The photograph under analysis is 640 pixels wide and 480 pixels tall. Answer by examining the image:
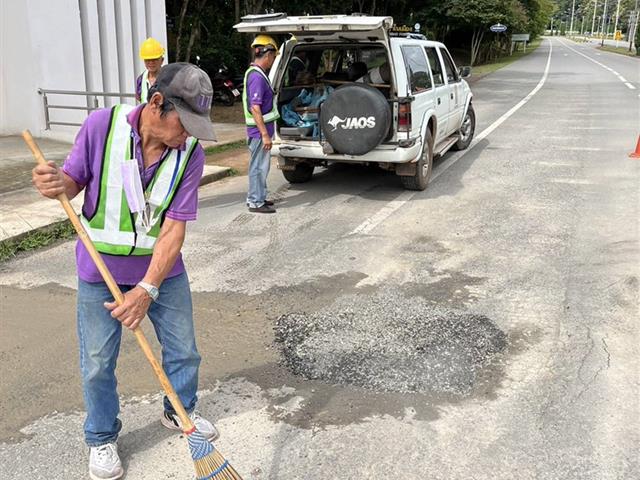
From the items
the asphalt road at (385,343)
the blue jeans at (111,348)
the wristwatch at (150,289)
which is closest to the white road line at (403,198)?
the asphalt road at (385,343)

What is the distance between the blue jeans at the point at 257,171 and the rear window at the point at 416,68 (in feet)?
6.15

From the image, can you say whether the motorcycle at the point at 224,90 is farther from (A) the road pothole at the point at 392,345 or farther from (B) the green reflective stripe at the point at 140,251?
(B) the green reflective stripe at the point at 140,251

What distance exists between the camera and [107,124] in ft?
8.15

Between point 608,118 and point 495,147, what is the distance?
17.6 feet

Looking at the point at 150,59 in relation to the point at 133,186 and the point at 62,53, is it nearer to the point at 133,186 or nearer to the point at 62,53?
the point at 133,186

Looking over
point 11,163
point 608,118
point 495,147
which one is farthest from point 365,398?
point 608,118

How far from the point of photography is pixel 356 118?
703 cm

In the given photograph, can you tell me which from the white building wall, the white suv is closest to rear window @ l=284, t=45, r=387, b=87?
the white suv

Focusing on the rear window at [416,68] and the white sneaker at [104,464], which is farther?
the rear window at [416,68]

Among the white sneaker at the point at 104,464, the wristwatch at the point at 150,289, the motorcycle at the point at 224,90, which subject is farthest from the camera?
the motorcycle at the point at 224,90

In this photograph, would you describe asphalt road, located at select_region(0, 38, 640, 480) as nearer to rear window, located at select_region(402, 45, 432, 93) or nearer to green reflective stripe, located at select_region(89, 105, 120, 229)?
green reflective stripe, located at select_region(89, 105, 120, 229)

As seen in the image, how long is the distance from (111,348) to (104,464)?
517 mm

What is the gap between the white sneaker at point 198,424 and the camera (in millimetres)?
3043

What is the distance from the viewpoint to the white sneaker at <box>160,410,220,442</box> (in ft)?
9.98
